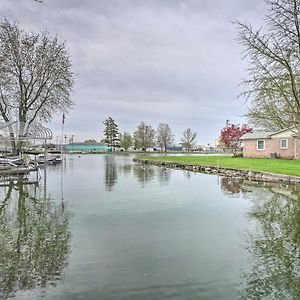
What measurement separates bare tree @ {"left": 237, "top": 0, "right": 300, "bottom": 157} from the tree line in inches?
2422

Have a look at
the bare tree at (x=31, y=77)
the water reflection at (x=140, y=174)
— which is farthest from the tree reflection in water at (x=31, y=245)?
the bare tree at (x=31, y=77)

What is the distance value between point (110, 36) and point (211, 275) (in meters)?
15.2

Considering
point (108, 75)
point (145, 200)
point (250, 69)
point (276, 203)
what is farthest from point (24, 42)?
point (276, 203)

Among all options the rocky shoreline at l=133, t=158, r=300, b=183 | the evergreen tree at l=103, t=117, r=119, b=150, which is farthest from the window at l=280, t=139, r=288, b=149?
the evergreen tree at l=103, t=117, r=119, b=150

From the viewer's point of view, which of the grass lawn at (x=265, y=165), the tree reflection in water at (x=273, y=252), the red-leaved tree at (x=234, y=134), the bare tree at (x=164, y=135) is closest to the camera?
the tree reflection in water at (x=273, y=252)

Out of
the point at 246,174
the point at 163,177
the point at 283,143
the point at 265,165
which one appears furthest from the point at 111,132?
the point at 246,174

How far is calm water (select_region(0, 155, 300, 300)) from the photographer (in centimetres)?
366

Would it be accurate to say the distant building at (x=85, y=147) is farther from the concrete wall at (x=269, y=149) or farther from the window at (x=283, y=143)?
the window at (x=283, y=143)

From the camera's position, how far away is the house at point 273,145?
30.8 m

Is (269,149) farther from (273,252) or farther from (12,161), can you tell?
(273,252)

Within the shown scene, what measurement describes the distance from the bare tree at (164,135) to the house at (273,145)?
4620 cm

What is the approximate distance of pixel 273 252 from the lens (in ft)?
16.0

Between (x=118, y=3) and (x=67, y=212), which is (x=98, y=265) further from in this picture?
(x=118, y=3)

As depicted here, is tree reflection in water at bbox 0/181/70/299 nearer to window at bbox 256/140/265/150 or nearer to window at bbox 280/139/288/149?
window at bbox 280/139/288/149
